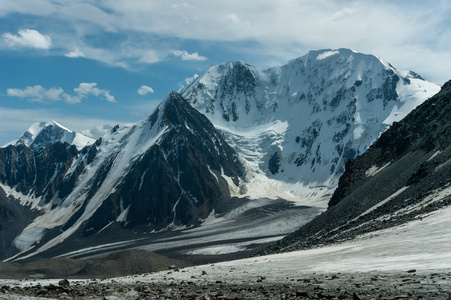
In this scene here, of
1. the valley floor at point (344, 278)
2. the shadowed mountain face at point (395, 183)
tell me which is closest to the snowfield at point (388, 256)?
the valley floor at point (344, 278)

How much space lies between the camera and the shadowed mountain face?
56.5 m

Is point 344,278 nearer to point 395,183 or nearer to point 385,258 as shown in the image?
point 385,258

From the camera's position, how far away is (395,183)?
72.5 meters

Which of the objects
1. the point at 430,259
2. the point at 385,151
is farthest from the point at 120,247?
the point at 430,259

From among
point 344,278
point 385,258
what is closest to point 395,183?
point 385,258

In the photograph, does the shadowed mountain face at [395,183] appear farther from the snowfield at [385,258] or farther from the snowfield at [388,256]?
the snowfield at [385,258]

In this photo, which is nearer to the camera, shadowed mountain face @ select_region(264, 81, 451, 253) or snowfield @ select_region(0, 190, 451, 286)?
snowfield @ select_region(0, 190, 451, 286)

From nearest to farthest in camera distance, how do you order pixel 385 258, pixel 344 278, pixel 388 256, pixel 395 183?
pixel 344 278 → pixel 385 258 → pixel 388 256 → pixel 395 183

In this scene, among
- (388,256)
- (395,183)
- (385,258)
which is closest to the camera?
(385,258)

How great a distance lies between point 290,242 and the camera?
252ft

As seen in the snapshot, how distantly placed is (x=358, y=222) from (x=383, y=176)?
1921 cm

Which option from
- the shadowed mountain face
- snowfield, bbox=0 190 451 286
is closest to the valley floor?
snowfield, bbox=0 190 451 286

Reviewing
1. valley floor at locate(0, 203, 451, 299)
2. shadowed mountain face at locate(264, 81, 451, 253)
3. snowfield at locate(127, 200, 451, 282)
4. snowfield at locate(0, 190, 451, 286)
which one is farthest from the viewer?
shadowed mountain face at locate(264, 81, 451, 253)

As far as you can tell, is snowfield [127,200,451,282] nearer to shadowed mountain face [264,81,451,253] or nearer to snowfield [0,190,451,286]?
snowfield [0,190,451,286]
